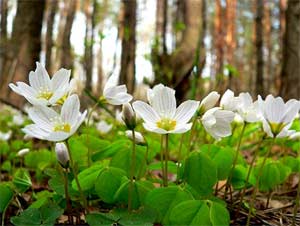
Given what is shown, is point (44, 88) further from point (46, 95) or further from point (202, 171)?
point (202, 171)

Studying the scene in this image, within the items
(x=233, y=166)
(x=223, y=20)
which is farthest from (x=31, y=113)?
(x=223, y=20)

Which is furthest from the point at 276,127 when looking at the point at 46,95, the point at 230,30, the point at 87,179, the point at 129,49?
the point at 230,30

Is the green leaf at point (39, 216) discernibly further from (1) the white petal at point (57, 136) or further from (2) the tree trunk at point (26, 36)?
(2) the tree trunk at point (26, 36)

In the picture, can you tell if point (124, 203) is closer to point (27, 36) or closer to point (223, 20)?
point (27, 36)

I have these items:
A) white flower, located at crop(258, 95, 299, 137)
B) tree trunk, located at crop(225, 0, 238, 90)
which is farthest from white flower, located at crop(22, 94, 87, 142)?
tree trunk, located at crop(225, 0, 238, 90)

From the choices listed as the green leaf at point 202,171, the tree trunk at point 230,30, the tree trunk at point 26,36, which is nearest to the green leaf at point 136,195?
the green leaf at point 202,171

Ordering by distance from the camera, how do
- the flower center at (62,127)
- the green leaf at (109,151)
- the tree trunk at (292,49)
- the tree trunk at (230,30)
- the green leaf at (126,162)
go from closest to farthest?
the flower center at (62,127) < the green leaf at (126,162) < the green leaf at (109,151) < the tree trunk at (292,49) < the tree trunk at (230,30)
